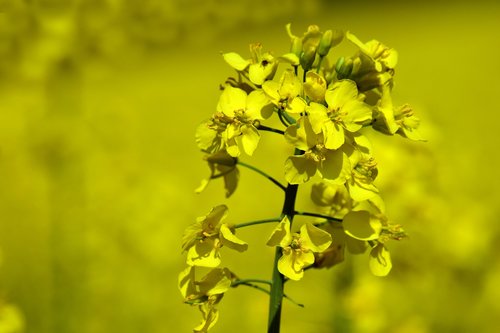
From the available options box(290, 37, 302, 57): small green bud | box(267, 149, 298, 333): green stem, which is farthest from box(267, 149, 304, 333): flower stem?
box(290, 37, 302, 57): small green bud

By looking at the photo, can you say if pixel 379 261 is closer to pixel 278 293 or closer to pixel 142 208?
pixel 278 293

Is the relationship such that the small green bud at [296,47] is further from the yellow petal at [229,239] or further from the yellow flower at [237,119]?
the yellow petal at [229,239]

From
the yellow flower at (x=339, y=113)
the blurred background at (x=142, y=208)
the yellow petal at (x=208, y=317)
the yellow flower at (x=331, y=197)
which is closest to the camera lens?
the yellow flower at (x=339, y=113)

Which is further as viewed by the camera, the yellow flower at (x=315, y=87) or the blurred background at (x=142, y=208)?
the blurred background at (x=142, y=208)

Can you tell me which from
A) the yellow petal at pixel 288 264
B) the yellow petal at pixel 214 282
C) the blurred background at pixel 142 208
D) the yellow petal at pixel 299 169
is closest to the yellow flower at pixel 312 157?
the yellow petal at pixel 299 169

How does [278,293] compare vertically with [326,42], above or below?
below

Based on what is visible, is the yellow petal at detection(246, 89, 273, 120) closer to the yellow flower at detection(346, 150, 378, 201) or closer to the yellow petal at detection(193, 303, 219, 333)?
the yellow flower at detection(346, 150, 378, 201)

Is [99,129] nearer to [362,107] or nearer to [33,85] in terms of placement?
[33,85]

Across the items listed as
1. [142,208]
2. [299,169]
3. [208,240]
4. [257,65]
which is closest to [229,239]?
[208,240]
